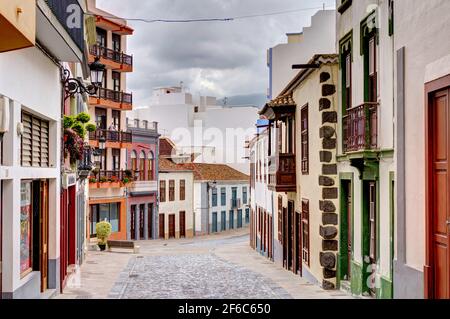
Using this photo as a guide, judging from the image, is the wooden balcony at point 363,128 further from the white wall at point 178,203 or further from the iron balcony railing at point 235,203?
the iron balcony railing at point 235,203

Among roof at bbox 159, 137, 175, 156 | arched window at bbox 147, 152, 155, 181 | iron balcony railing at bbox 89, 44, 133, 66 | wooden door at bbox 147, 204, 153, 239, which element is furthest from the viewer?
roof at bbox 159, 137, 175, 156

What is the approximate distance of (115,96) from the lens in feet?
126

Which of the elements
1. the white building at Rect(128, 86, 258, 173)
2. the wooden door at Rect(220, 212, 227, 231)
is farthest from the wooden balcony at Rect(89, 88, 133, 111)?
the white building at Rect(128, 86, 258, 173)

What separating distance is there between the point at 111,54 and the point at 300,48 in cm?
1103

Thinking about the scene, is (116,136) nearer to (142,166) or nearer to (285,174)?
(142,166)

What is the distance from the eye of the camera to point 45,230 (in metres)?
12.6

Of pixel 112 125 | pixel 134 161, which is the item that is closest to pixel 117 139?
pixel 112 125

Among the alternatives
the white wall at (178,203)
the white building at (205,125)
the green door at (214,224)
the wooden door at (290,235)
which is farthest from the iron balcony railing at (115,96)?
the white building at (205,125)

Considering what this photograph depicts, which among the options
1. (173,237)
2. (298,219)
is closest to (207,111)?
(173,237)

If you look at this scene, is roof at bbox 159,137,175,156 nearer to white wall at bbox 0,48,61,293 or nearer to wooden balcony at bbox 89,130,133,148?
wooden balcony at bbox 89,130,133,148

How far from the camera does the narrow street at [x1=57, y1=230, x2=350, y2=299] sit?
14023 millimetres

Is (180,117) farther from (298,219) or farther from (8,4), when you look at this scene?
(8,4)

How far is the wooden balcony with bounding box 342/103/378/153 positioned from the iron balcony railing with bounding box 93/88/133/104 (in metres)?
25.5

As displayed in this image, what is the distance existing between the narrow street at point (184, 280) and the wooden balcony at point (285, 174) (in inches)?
93.5
